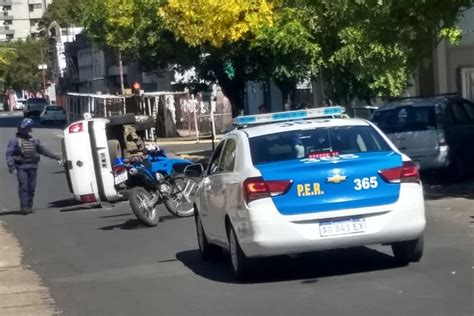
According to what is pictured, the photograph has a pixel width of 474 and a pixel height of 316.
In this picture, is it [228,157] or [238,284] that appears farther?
[228,157]

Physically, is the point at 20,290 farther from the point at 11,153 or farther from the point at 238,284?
the point at 11,153

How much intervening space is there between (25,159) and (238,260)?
464 inches

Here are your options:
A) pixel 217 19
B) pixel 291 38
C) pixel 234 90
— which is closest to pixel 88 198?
pixel 291 38

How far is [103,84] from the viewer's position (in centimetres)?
7788

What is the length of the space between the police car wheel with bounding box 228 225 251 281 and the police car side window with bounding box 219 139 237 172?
75 centimetres

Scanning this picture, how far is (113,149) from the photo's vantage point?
75.6 feet

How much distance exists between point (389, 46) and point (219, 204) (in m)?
8.74

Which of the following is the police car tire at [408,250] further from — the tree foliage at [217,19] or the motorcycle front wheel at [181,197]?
the tree foliage at [217,19]

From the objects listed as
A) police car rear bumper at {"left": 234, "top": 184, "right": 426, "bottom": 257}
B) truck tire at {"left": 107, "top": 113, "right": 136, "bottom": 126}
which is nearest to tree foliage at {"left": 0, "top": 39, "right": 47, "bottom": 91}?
police car rear bumper at {"left": 234, "top": 184, "right": 426, "bottom": 257}

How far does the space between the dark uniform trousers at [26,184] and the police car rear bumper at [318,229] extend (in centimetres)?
1200

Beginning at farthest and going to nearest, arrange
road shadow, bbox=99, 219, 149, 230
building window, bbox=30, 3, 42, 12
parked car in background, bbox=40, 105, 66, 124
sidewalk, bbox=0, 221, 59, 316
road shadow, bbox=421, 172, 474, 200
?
building window, bbox=30, 3, 42, 12 < parked car in background, bbox=40, 105, 66, 124 < road shadow, bbox=421, 172, 474, 200 < road shadow, bbox=99, 219, 149, 230 < sidewalk, bbox=0, 221, 59, 316

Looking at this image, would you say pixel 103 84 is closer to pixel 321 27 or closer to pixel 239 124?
pixel 321 27

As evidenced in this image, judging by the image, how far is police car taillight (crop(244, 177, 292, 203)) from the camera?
11.2 metres

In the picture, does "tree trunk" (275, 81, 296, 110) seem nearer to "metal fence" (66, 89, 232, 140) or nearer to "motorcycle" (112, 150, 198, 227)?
"motorcycle" (112, 150, 198, 227)
